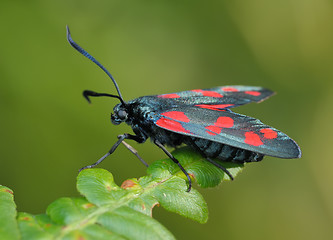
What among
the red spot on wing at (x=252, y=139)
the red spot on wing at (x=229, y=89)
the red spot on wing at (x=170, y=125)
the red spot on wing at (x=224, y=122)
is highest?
the red spot on wing at (x=170, y=125)

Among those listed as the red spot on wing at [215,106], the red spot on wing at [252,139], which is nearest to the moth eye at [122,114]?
the red spot on wing at [215,106]

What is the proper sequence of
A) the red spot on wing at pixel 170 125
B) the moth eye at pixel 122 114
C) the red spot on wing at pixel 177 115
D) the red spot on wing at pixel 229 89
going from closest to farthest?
the red spot on wing at pixel 170 125
the red spot on wing at pixel 177 115
the moth eye at pixel 122 114
the red spot on wing at pixel 229 89

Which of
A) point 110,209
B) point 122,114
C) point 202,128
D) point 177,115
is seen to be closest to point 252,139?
point 202,128

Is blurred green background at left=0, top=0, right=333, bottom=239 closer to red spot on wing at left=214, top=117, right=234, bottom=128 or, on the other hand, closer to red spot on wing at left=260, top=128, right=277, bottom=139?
red spot on wing at left=214, top=117, right=234, bottom=128

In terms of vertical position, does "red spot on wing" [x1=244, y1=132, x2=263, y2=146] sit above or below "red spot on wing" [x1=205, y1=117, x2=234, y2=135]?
below

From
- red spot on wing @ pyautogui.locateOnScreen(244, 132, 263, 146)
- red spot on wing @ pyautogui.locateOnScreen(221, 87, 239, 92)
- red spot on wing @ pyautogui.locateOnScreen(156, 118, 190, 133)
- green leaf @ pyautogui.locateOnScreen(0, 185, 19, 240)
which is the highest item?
green leaf @ pyautogui.locateOnScreen(0, 185, 19, 240)

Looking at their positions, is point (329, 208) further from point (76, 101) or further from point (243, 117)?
point (76, 101)

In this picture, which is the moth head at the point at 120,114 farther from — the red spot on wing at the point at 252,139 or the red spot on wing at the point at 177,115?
the red spot on wing at the point at 252,139

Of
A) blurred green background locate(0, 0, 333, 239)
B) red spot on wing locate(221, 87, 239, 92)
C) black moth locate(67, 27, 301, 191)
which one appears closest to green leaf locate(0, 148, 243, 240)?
black moth locate(67, 27, 301, 191)
